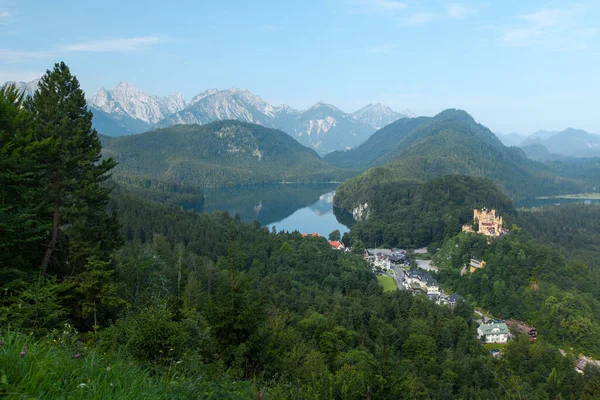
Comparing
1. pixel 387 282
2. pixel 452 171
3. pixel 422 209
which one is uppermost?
pixel 452 171

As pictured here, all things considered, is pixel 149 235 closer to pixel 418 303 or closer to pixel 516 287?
pixel 418 303

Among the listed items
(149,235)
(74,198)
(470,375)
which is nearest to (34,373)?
(74,198)

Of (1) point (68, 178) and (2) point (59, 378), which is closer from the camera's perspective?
(2) point (59, 378)

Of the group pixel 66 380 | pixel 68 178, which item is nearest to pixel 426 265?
pixel 68 178

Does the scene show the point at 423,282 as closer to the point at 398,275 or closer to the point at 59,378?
the point at 398,275

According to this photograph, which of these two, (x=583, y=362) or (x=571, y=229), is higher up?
(x=571, y=229)

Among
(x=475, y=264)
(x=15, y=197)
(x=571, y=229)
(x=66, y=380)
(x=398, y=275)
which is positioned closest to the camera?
(x=66, y=380)

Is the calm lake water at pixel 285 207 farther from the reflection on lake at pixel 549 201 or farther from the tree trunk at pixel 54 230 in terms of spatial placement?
Answer: the tree trunk at pixel 54 230
